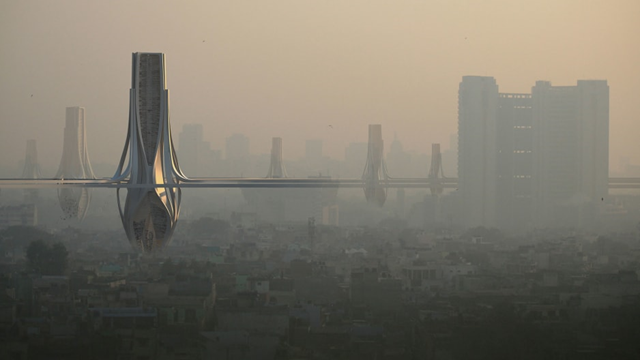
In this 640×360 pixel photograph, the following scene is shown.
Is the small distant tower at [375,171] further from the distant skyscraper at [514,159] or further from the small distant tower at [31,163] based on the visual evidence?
the small distant tower at [31,163]

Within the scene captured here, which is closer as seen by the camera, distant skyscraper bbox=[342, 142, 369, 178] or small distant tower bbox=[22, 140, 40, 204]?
small distant tower bbox=[22, 140, 40, 204]

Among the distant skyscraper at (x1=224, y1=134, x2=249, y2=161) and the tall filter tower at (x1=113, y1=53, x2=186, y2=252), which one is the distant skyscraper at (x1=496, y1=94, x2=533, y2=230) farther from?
the tall filter tower at (x1=113, y1=53, x2=186, y2=252)

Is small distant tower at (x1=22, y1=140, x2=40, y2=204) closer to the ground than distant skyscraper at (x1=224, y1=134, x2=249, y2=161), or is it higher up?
closer to the ground

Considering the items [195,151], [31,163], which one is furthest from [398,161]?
[31,163]

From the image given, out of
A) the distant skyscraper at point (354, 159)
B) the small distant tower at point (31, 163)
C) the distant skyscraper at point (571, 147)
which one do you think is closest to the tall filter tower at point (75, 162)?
the small distant tower at point (31, 163)

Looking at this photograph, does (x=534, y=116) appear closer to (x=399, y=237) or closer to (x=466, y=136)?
(x=466, y=136)

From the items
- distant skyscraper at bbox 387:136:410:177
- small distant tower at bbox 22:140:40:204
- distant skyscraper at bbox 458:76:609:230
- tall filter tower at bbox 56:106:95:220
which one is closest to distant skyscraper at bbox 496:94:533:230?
distant skyscraper at bbox 458:76:609:230
